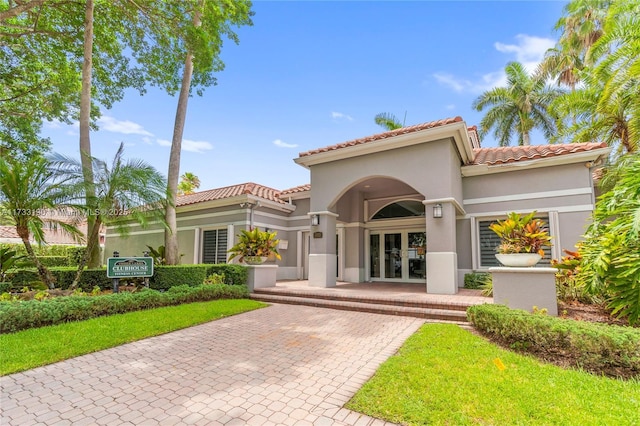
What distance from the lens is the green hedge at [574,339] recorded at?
14.2ft

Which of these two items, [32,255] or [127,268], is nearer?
[32,255]

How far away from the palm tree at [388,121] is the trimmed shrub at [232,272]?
14.9 m

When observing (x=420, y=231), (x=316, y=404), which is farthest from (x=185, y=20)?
(x=316, y=404)

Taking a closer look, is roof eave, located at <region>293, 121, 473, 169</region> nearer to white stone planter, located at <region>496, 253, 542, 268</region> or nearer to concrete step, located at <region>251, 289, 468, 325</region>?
white stone planter, located at <region>496, 253, 542, 268</region>

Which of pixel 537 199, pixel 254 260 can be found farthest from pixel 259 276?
pixel 537 199

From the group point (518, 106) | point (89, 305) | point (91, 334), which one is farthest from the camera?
point (518, 106)

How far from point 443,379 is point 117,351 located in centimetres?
544

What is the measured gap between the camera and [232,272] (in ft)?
36.6

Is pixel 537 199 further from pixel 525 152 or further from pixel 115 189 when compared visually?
pixel 115 189

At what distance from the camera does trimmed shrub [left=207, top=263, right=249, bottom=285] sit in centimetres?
1113

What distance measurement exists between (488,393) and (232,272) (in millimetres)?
9046

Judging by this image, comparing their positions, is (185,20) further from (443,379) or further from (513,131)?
(513,131)

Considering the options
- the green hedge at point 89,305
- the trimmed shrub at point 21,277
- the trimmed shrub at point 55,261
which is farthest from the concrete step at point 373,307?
the trimmed shrub at point 55,261

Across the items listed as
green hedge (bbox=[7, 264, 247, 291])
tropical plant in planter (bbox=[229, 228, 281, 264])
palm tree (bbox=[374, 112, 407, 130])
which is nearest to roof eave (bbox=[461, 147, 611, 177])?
tropical plant in planter (bbox=[229, 228, 281, 264])
